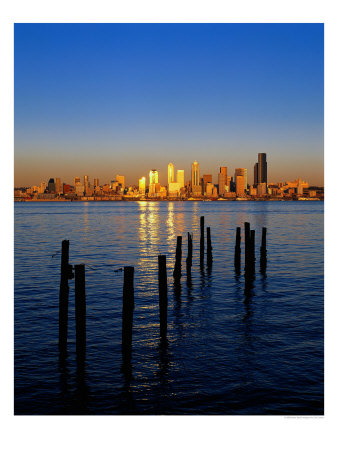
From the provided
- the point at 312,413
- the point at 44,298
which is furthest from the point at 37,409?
the point at 44,298

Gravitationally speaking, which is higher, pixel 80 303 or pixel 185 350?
pixel 80 303

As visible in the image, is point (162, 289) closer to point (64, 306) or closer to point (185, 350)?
point (185, 350)

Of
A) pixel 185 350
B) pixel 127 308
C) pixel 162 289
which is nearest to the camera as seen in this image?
pixel 127 308

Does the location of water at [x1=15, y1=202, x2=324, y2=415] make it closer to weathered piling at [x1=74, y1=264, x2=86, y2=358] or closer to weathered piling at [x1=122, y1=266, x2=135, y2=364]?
weathered piling at [x1=122, y1=266, x2=135, y2=364]

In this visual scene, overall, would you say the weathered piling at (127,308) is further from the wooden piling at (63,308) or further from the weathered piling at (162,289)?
the weathered piling at (162,289)

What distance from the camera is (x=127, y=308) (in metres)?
14.1

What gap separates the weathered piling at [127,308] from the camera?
14008mm

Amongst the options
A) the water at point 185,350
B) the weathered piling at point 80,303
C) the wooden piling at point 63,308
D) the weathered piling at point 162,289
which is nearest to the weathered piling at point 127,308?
the water at point 185,350

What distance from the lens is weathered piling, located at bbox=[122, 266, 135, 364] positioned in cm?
1401

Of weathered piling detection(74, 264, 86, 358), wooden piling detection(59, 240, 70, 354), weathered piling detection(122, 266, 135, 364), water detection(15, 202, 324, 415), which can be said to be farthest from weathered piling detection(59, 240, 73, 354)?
weathered piling detection(122, 266, 135, 364)

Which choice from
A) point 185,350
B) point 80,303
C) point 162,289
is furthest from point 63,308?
point 185,350

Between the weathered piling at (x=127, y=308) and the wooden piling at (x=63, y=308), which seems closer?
the weathered piling at (x=127, y=308)
